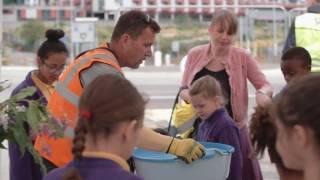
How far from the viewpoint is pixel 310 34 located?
4.19 metres

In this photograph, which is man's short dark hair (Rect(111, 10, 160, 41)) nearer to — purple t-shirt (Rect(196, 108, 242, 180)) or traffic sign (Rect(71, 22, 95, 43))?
purple t-shirt (Rect(196, 108, 242, 180))

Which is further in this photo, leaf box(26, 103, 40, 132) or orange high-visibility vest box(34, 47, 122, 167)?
orange high-visibility vest box(34, 47, 122, 167)

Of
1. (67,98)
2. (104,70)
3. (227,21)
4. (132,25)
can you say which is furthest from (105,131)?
(227,21)

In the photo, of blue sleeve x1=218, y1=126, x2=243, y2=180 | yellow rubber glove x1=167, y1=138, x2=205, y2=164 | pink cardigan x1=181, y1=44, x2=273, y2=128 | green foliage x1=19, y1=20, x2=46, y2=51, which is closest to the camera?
yellow rubber glove x1=167, y1=138, x2=205, y2=164

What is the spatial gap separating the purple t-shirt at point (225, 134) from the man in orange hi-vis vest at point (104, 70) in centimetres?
67

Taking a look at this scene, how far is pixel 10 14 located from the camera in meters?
24.8

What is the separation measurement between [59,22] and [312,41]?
17658 mm

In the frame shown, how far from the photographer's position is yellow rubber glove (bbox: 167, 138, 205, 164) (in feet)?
8.92

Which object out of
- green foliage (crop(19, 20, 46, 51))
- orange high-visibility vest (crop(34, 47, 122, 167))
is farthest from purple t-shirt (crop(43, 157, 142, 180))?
green foliage (crop(19, 20, 46, 51))

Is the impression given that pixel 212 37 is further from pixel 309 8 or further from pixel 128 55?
pixel 128 55

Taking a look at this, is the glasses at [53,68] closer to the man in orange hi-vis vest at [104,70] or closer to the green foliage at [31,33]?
the man in orange hi-vis vest at [104,70]

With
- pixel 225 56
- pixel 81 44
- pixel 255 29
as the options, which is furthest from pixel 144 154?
pixel 255 29

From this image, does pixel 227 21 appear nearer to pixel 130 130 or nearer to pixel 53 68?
pixel 53 68

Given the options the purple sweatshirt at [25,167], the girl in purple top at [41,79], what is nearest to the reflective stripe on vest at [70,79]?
the girl in purple top at [41,79]
